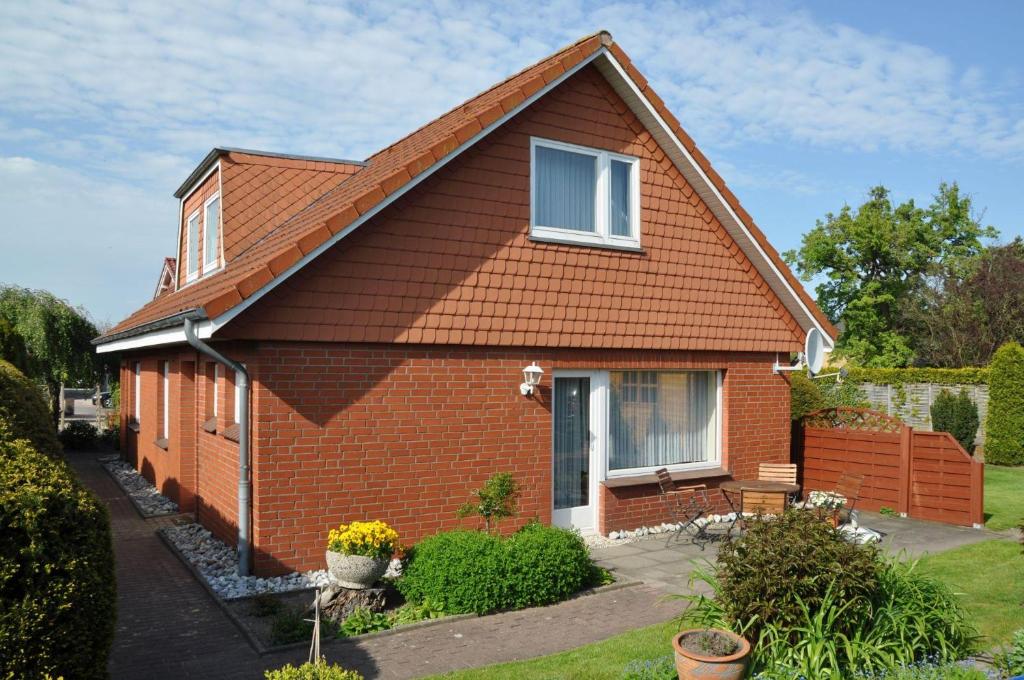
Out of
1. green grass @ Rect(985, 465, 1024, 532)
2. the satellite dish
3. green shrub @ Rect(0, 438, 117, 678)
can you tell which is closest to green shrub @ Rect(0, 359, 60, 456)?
green shrub @ Rect(0, 438, 117, 678)

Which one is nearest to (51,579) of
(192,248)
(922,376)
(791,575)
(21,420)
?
(21,420)

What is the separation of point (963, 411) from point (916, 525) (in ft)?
34.9

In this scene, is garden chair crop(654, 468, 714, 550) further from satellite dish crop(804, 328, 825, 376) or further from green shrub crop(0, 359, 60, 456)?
green shrub crop(0, 359, 60, 456)

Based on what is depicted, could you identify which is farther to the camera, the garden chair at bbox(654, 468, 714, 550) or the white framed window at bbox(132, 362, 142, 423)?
the white framed window at bbox(132, 362, 142, 423)

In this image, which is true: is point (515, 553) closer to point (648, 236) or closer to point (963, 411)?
point (648, 236)

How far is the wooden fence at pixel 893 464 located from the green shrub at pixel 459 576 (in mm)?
8675

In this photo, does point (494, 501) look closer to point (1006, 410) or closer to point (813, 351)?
point (813, 351)

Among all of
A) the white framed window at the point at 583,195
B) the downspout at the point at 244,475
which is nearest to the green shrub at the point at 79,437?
the downspout at the point at 244,475

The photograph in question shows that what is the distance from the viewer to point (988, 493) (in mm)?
16141

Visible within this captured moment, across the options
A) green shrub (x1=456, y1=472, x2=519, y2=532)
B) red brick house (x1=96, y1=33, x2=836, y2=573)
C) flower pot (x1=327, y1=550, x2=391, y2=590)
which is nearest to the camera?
flower pot (x1=327, y1=550, x2=391, y2=590)

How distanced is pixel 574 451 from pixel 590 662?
501 centimetres

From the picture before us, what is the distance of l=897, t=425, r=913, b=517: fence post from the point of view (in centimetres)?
1338

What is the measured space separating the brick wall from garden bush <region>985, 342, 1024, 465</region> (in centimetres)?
1446

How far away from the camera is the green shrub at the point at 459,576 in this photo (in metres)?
7.71
